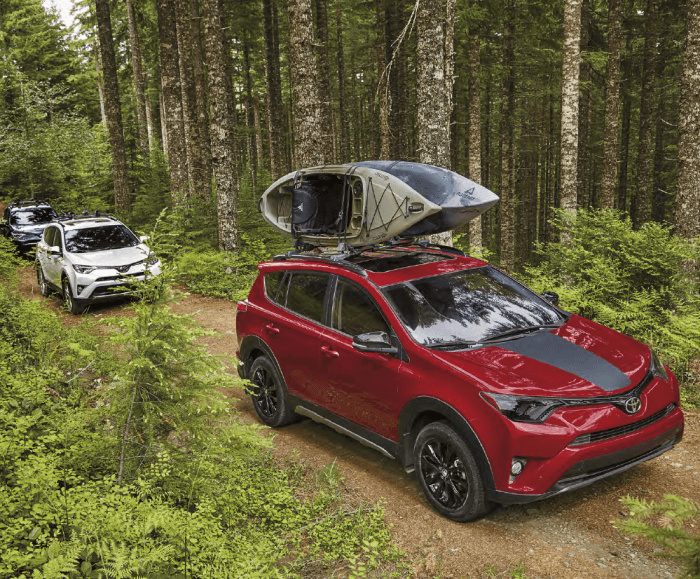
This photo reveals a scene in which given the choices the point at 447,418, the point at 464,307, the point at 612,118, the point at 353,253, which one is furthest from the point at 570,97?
the point at 447,418

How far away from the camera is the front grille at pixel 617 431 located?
408 centimetres

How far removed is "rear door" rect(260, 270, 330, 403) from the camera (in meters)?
5.98

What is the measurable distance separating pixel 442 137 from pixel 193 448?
7.77m

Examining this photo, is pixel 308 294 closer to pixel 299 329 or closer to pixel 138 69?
pixel 299 329

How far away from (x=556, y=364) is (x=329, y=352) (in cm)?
226

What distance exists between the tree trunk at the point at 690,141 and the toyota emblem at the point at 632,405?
8.34 m

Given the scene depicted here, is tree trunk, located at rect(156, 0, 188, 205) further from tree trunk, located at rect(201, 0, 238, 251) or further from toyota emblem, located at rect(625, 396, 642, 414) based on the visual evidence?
toyota emblem, located at rect(625, 396, 642, 414)

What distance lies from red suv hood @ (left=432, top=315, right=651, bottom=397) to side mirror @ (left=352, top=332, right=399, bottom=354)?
0.43 m

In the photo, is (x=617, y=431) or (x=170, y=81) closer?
(x=617, y=431)

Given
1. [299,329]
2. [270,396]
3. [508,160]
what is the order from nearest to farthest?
1. [299,329]
2. [270,396]
3. [508,160]

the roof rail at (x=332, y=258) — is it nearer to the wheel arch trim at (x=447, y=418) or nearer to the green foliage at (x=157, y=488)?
the wheel arch trim at (x=447, y=418)

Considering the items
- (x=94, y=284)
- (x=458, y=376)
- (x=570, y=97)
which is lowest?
(x=94, y=284)

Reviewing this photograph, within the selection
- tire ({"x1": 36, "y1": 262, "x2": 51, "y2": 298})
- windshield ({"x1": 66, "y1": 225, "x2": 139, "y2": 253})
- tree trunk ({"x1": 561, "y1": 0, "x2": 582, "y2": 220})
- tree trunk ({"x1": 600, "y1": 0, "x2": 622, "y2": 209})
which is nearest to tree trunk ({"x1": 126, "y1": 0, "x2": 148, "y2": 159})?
tire ({"x1": 36, "y1": 262, "x2": 51, "y2": 298})

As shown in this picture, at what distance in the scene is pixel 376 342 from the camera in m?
4.95
